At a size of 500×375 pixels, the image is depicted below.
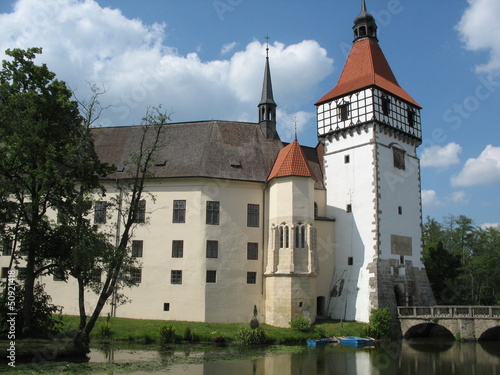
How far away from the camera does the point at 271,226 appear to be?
30.0 m

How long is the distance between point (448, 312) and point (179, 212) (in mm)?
17793

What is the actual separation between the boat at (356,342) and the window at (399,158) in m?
12.7

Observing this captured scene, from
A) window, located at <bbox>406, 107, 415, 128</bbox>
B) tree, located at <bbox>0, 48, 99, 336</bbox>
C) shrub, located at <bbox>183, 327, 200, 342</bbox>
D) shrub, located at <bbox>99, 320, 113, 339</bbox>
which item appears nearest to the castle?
window, located at <bbox>406, 107, 415, 128</bbox>

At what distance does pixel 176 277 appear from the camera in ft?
96.3

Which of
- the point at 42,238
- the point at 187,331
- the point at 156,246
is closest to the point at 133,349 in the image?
the point at 187,331

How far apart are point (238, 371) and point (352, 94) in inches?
893

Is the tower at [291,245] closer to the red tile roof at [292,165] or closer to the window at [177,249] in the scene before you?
the red tile roof at [292,165]

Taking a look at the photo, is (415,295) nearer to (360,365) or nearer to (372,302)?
(372,302)

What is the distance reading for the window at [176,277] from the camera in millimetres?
29250

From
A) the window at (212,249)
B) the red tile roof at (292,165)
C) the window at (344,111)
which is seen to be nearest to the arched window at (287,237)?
the red tile roof at (292,165)

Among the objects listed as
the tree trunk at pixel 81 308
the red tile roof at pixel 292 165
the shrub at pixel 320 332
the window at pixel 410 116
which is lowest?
the shrub at pixel 320 332

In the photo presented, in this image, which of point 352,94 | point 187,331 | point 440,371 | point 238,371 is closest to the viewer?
point 238,371

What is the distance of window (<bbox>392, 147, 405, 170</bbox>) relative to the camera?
3259 cm

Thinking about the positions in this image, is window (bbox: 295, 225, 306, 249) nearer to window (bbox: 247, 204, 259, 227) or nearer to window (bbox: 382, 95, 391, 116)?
window (bbox: 247, 204, 259, 227)
